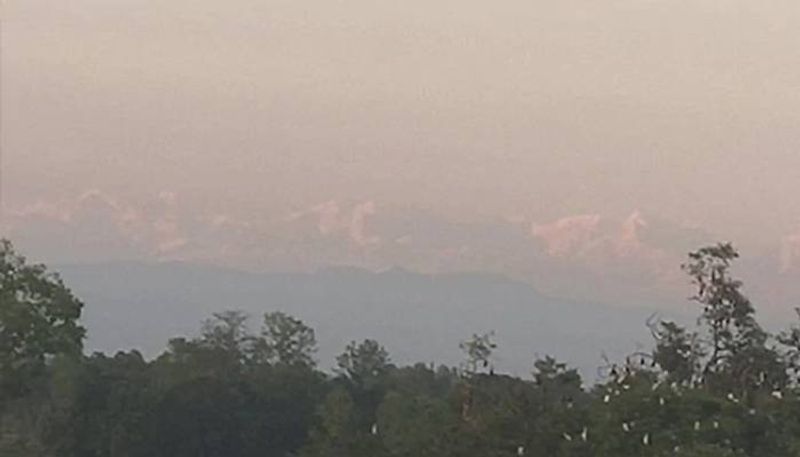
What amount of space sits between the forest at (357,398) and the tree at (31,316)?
0.14ft

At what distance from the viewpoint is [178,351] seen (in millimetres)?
57156

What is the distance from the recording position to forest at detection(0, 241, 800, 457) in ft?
78.5

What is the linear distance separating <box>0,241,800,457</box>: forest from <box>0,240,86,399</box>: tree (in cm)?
4

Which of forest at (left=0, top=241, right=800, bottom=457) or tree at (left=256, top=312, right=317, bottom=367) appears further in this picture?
tree at (left=256, top=312, right=317, bottom=367)

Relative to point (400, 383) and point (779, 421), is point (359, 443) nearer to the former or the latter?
point (779, 421)

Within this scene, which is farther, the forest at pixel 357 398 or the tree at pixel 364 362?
the tree at pixel 364 362

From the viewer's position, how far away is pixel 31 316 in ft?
134

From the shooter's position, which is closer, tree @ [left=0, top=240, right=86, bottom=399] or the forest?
the forest

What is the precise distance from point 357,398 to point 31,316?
16.5 m

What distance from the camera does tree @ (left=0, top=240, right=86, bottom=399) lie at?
40.6 m

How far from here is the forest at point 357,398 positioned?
2392cm

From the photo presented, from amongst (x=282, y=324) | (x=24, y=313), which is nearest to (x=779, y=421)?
(x=24, y=313)

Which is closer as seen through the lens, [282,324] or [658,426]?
[658,426]

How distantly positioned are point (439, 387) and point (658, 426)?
3486 cm
